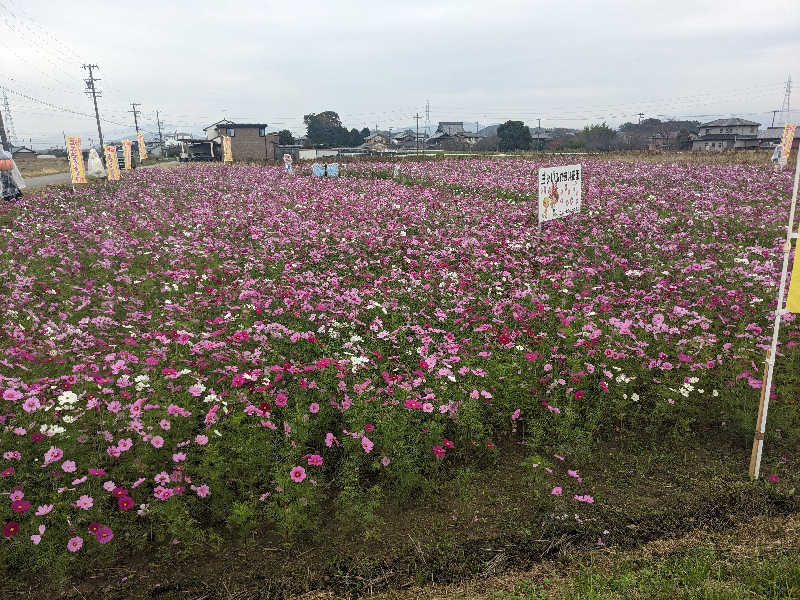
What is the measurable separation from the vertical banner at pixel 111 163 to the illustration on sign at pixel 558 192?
18330mm

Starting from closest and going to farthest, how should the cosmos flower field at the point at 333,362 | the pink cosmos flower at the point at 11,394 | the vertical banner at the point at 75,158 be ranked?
the cosmos flower field at the point at 333,362
the pink cosmos flower at the point at 11,394
the vertical banner at the point at 75,158

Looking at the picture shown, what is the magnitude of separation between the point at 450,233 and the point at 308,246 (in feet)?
9.18

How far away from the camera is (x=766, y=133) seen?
5869 cm

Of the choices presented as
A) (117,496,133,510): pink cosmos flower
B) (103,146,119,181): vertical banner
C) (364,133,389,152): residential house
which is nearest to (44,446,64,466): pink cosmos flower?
(117,496,133,510): pink cosmos flower

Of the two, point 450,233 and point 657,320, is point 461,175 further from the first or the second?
point 657,320

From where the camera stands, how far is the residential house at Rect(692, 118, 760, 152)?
52.0 metres

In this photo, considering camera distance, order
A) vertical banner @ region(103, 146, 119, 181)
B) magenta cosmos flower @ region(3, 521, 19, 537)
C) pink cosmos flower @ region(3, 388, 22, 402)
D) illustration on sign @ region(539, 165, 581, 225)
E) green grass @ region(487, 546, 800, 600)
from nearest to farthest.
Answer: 1. green grass @ region(487, 546, 800, 600)
2. magenta cosmos flower @ region(3, 521, 19, 537)
3. pink cosmos flower @ region(3, 388, 22, 402)
4. illustration on sign @ region(539, 165, 581, 225)
5. vertical banner @ region(103, 146, 119, 181)

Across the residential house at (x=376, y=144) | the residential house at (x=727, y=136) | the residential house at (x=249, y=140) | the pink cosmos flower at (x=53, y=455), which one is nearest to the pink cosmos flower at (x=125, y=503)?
the pink cosmos flower at (x=53, y=455)

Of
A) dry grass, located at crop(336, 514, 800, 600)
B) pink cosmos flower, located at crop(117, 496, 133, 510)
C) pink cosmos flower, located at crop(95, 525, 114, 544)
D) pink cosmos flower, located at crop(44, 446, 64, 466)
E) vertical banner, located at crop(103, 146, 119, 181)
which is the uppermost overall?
vertical banner, located at crop(103, 146, 119, 181)

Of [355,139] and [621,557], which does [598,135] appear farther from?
[621,557]

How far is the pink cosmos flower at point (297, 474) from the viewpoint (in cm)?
325

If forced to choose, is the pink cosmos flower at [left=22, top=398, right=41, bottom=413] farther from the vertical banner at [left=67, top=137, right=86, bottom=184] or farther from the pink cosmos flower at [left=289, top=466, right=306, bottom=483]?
the vertical banner at [left=67, top=137, right=86, bottom=184]

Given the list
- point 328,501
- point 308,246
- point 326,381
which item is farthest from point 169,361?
point 308,246

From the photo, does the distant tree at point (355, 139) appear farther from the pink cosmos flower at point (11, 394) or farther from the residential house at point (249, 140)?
the pink cosmos flower at point (11, 394)
